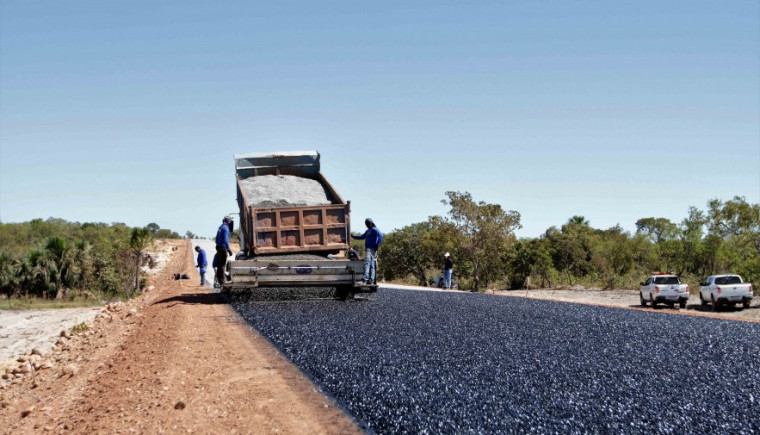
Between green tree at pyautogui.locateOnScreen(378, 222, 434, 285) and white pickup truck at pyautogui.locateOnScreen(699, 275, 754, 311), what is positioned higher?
Answer: green tree at pyautogui.locateOnScreen(378, 222, 434, 285)

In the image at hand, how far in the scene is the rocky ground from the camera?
630 centimetres

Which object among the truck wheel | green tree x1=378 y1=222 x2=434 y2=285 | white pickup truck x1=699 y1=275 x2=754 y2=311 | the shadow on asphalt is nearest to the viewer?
the truck wheel

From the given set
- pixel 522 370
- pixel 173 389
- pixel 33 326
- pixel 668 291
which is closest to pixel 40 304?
pixel 33 326

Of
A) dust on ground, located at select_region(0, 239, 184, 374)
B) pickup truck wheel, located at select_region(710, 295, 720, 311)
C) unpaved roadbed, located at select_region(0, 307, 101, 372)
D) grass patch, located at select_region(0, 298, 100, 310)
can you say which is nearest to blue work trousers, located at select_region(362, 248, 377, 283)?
dust on ground, located at select_region(0, 239, 184, 374)

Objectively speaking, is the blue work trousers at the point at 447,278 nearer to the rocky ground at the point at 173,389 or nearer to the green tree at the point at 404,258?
the rocky ground at the point at 173,389

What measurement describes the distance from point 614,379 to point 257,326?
660 cm

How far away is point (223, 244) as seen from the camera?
15383 mm

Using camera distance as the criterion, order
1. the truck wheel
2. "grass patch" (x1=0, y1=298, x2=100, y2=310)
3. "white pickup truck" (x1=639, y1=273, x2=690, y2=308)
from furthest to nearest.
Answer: "grass patch" (x1=0, y1=298, x2=100, y2=310) < "white pickup truck" (x1=639, y1=273, x2=690, y2=308) < the truck wheel

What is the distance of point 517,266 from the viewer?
54281mm

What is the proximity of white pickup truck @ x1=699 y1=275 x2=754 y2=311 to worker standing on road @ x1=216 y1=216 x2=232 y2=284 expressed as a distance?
19257 mm

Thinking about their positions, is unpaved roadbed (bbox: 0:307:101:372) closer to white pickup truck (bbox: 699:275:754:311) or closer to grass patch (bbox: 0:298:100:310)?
grass patch (bbox: 0:298:100:310)

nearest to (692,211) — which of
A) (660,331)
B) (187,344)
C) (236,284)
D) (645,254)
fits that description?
(645,254)

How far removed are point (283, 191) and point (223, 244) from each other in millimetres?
1927

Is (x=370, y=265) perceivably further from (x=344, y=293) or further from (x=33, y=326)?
(x=33, y=326)
